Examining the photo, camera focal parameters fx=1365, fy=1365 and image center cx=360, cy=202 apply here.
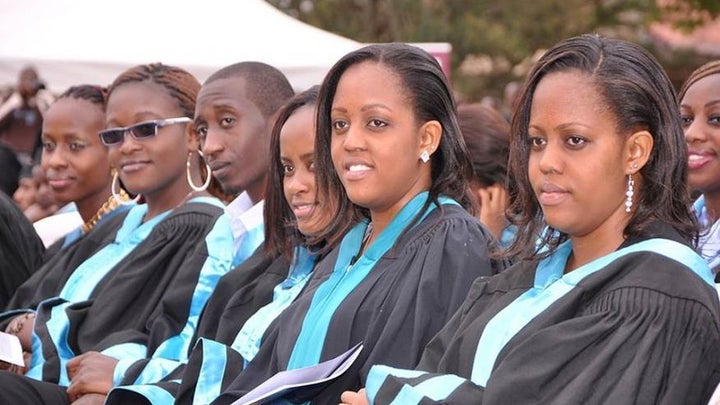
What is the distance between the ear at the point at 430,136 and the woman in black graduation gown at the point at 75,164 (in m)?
2.76

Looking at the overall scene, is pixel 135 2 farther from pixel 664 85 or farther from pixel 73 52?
pixel 664 85

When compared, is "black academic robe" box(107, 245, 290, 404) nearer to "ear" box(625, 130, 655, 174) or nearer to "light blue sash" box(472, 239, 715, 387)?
"light blue sash" box(472, 239, 715, 387)

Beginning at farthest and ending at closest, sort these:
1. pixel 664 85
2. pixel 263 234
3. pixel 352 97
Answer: pixel 263 234
pixel 352 97
pixel 664 85

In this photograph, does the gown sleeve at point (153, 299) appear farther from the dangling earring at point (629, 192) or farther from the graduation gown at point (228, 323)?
the dangling earring at point (629, 192)

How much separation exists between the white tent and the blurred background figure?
0.20 m

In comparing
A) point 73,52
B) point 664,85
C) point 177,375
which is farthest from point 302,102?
point 73,52

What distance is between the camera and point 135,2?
10.8m

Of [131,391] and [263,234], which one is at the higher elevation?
[263,234]

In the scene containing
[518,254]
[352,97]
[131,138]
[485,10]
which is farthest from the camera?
[485,10]

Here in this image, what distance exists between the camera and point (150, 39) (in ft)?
33.9

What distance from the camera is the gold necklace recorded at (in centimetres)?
670

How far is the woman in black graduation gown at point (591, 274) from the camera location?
3.27 metres

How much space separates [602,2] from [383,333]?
16.6 m

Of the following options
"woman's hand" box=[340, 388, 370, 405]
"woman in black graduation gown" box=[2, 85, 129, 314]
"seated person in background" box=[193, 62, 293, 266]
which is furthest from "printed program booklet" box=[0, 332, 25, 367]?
"woman's hand" box=[340, 388, 370, 405]
